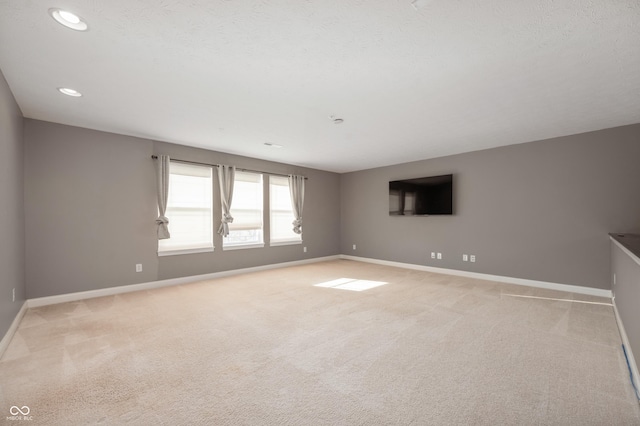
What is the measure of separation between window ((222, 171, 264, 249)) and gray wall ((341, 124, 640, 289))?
3.37 m

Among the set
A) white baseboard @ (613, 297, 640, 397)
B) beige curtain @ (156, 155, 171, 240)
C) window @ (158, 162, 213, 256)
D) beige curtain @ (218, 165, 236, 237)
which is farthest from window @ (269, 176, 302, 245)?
white baseboard @ (613, 297, 640, 397)

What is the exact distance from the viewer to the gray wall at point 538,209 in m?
4.08

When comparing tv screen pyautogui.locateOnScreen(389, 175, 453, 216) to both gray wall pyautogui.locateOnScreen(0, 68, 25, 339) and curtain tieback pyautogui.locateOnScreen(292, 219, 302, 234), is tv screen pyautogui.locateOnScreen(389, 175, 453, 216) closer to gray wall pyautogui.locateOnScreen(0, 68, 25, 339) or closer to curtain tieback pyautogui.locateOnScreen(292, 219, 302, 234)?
curtain tieback pyautogui.locateOnScreen(292, 219, 302, 234)

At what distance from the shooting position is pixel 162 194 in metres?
4.79

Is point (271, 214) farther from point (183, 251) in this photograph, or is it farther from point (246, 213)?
point (183, 251)

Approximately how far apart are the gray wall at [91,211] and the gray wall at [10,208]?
0.23m

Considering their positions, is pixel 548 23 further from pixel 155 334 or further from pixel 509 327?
pixel 155 334

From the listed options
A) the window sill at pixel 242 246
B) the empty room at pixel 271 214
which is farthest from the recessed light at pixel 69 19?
the window sill at pixel 242 246

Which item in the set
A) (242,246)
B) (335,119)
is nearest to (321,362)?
(335,119)

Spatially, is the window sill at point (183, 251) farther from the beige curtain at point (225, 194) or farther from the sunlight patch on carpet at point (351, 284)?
the sunlight patch on carpet at point (351, 284)

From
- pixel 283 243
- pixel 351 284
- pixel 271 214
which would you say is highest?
pixel 271 214

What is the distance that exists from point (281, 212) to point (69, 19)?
16.6 feet

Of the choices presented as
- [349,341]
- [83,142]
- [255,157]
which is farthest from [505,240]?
[83,142]

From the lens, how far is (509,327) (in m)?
3.02
